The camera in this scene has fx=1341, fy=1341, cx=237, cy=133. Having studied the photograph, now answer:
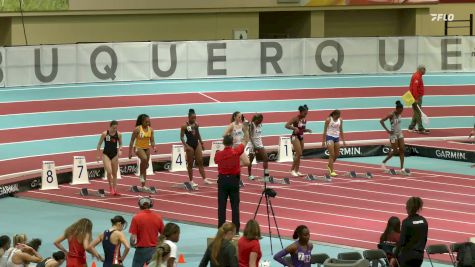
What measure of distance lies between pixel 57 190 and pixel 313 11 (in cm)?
1995

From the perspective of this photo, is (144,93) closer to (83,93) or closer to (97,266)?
(83,93)

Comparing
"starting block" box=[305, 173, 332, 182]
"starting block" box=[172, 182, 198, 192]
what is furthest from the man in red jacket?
"starting block" box=[172, 182, 198, 192]

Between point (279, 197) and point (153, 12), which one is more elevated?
point (153, 12)

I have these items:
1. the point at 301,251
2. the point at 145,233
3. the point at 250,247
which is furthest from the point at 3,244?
the point at 301,251

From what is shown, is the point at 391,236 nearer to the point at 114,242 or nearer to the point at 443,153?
the point at 114,242

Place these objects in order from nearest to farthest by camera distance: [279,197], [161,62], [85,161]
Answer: [279,197] → [85,161] → [161,62]

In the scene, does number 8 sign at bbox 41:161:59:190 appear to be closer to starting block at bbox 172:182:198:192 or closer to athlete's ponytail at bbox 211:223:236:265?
starting block at bbox 172:182:198:192

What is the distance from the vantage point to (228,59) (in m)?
40.1

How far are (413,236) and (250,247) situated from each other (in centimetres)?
215

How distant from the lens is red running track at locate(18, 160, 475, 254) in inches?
925

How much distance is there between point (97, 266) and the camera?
20.3m

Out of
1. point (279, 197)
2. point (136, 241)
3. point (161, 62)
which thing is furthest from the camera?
point (161, 62)

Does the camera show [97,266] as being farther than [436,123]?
No

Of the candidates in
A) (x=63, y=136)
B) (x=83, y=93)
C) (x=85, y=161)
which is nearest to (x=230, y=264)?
(x=85, y=161)
